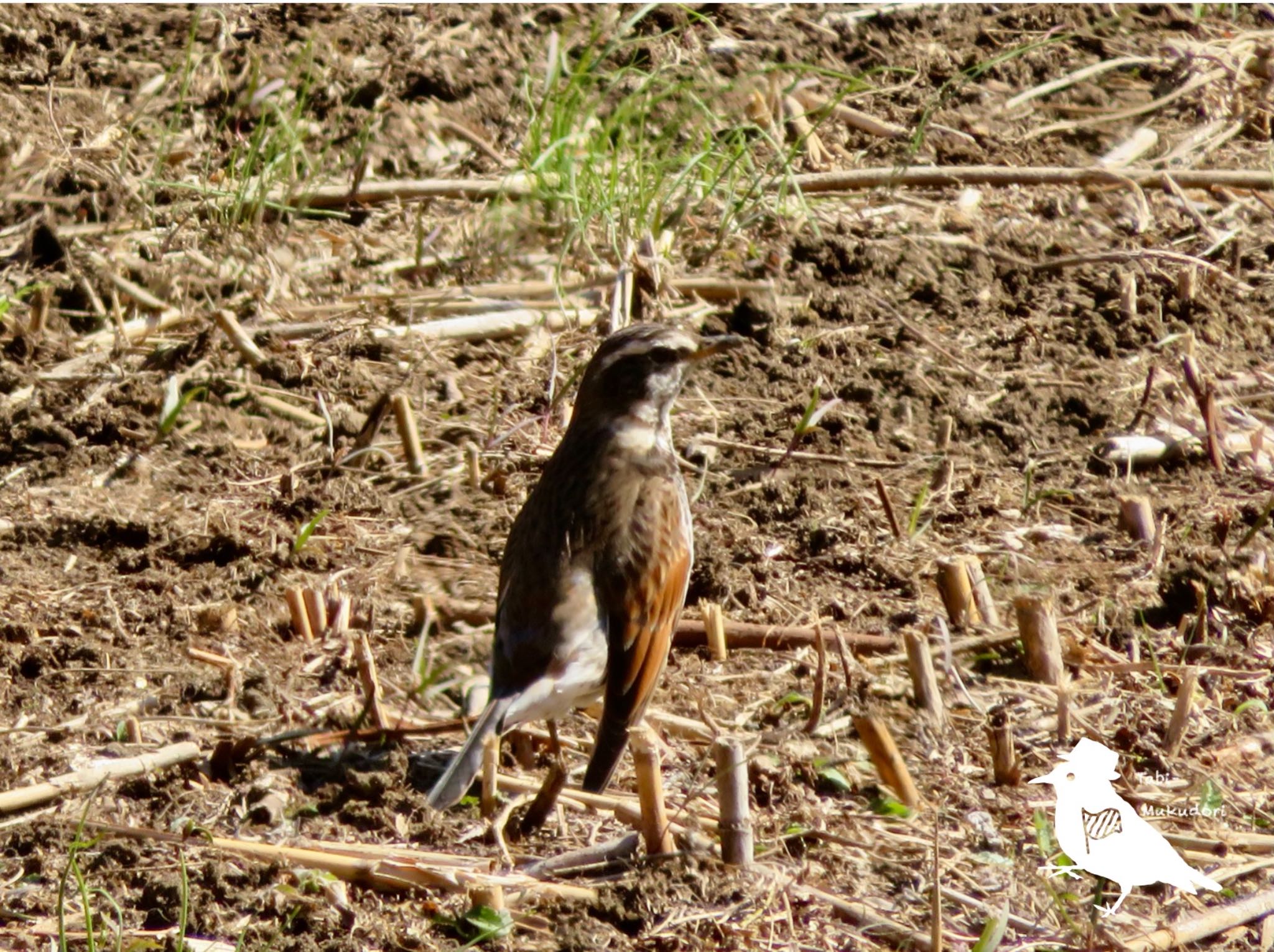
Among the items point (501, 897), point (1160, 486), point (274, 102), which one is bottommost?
point (501, 897)

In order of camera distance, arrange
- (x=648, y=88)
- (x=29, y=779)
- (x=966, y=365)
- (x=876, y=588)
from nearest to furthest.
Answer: (x=29, y=779)
(x=876, y=588)
(x=966, y=365)
(x=648, y=88)

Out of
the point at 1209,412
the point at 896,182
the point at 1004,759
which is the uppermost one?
the point at 896,182

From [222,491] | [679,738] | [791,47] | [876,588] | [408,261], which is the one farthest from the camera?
[791,47]

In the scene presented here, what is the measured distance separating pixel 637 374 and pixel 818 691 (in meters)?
1.55

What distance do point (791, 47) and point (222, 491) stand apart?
4.30 meters

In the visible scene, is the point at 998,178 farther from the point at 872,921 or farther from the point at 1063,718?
Result: the point at 872,921

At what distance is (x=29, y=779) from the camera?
499 cm

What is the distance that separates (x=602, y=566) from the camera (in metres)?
5.66

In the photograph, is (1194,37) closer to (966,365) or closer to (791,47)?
(791,47)

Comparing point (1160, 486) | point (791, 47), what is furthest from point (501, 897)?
point (791, 47)

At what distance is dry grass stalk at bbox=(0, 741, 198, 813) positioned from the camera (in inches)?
191

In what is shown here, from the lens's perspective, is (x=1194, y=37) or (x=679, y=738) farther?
(x=1194, y=37)

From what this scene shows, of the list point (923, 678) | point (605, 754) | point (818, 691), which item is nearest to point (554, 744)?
point (605, 754)

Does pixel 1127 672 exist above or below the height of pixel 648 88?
below
